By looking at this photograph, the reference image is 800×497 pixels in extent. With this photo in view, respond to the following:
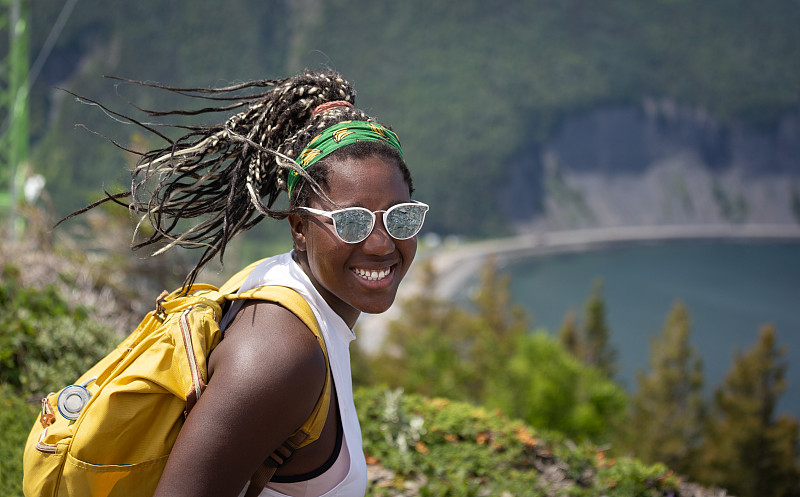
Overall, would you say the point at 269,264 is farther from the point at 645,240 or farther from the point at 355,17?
the point at 355,17

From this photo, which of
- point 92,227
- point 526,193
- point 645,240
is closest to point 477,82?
point 526,193

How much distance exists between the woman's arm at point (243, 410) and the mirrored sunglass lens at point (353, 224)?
28 centimetres

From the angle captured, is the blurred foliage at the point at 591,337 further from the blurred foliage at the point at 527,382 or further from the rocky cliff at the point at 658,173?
the rocky cliff at the point at 658,173

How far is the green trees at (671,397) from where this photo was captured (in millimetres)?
35219

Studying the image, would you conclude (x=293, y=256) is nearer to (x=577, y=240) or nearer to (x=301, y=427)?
(x=301, y=427)

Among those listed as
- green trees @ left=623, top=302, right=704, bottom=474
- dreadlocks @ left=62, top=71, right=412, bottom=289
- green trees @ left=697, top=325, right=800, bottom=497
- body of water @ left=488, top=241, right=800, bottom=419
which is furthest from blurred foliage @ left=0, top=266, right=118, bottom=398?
body of water @ left=488, top=241, right=800, bottom=419

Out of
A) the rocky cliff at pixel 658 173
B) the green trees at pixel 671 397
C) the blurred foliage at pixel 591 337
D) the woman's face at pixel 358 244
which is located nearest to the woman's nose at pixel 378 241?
the woman's face at pixel 358 244

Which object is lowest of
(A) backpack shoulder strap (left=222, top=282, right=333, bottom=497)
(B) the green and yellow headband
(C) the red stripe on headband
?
(A) backpack shoulder strap (left=222, top=282, right=333, bottom=497)

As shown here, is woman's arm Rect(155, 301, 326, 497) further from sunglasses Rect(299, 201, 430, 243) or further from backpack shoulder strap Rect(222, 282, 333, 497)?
sunglasses Rect(299, 201, 430, 243)

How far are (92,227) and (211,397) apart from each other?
838 cm

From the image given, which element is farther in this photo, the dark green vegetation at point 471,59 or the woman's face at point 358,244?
the dark green vegetation at point 471,59

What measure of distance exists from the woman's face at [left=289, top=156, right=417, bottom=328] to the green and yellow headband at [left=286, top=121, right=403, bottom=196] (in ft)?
0.17

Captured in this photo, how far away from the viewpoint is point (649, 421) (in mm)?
35875

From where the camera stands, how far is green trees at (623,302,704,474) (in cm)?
3522
